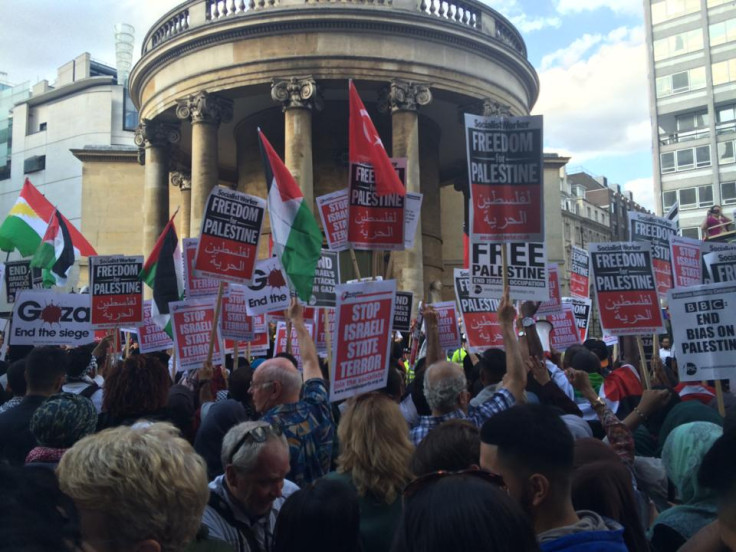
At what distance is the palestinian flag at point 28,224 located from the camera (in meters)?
15.7

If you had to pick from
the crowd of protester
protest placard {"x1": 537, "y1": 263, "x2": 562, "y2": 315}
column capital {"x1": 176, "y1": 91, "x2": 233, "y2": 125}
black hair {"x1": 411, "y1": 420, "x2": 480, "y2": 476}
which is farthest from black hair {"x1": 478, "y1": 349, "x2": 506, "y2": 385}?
column capital {"x1": 176, "y1": 91, "x2": 233, "y2": 125}

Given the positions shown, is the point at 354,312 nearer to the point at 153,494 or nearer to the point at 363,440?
the point at 363,440

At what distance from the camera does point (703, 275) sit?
31.3ft

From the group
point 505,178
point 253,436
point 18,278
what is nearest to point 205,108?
point 18,278

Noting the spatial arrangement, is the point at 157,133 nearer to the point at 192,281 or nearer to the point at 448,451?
the point at 192,281

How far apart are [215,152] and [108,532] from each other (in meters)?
23.1

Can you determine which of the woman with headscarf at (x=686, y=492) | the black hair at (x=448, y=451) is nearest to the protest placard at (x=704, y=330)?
the woman with headscarf at (x=686, y=492)

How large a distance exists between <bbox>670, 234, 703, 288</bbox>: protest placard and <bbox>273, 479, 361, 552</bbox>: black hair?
7840 mm

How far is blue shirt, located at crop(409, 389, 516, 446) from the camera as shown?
4.78 m

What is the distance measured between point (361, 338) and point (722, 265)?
17.3 ft

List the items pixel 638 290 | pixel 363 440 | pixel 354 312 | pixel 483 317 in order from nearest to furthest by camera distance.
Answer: pixel 363 440
pixel 354 312
pixel 638 290
pixel 483 317

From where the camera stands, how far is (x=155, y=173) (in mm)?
27344

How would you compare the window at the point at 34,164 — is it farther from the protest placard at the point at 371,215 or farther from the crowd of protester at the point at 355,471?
the crowd of protester at the point at 355,471

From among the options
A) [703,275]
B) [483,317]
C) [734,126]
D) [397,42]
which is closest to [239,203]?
[483,317]
